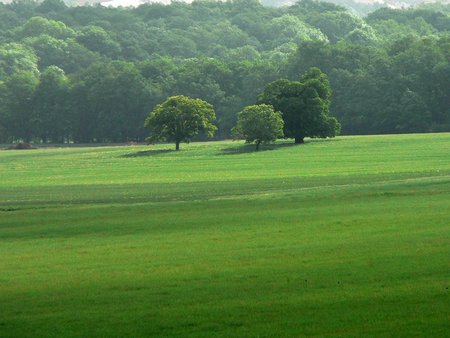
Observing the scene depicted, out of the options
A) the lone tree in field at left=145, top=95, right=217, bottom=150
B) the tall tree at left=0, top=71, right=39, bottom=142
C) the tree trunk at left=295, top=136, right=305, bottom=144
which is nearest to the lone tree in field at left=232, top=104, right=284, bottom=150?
the tree trunk at left=295, top=136, right=305, bottom=144

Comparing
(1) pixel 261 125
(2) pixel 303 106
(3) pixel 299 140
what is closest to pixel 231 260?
(1) pixel 261 125

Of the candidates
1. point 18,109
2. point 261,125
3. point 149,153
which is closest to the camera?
point 261,125

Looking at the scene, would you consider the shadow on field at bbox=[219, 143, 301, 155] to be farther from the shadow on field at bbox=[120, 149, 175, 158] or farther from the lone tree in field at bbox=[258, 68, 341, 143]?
the shadow on field at bbox=[120, 149, 175, 158]

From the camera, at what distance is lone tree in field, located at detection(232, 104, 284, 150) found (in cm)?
11562

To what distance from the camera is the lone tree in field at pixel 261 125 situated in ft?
379

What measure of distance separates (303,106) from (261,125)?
791 centimetres

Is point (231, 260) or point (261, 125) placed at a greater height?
point (261, 125)

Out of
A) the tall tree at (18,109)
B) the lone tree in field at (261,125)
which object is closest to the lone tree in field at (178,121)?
the lone tree in field at (261,125)

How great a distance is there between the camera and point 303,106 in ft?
399

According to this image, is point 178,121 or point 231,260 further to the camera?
point 178,121

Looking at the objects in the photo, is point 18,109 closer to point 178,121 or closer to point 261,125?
point 178,121

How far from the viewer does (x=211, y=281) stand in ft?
92.2

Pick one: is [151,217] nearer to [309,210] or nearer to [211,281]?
[309,210]

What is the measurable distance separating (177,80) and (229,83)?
816cm
